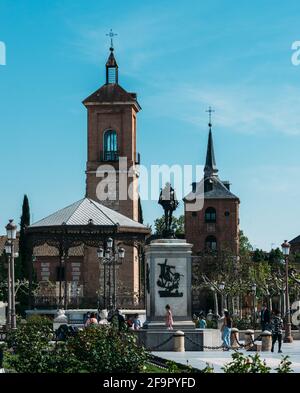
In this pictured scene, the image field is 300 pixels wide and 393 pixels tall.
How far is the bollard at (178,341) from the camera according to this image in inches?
1238

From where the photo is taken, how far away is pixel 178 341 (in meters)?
31.5

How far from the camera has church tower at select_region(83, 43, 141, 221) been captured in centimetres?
9306

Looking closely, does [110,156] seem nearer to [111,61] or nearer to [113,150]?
[113,150]

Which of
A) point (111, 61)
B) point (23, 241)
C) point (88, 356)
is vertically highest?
point (111, 61)

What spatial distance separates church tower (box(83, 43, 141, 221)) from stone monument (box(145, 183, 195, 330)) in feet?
194

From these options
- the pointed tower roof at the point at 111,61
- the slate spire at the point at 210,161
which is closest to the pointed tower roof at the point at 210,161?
the slate spire at the point at 210,161

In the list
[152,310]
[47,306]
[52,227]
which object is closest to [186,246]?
[152,310]

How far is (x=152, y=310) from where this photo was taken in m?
33.1

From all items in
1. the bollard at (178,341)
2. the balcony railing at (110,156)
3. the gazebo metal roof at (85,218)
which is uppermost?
the balcony railing at (110,156)

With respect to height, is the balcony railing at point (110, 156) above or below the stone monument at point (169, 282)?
above

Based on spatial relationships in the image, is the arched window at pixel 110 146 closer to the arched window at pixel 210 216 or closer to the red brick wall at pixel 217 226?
the red brick wall at pixel 217 226

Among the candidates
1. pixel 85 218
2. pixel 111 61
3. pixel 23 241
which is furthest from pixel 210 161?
pixel 85 218

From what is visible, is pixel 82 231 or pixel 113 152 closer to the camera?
pixel 82 231

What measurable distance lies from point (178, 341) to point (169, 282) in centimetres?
218
